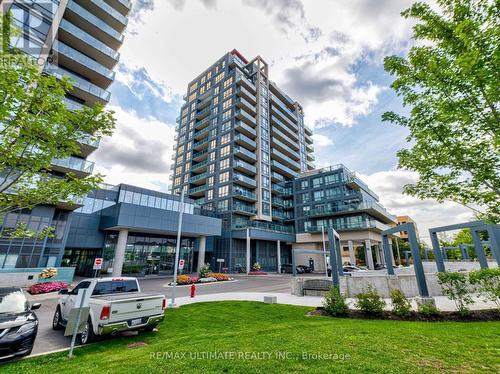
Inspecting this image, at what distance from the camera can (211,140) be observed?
53344mm

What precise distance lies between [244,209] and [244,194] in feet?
10.1

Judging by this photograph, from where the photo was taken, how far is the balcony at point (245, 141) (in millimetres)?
48875

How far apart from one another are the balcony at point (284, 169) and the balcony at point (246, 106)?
12.7 m

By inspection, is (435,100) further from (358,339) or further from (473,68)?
(358,339)

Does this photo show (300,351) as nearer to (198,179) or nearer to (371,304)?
(371,304)

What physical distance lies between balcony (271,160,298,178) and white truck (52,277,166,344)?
49306 mm

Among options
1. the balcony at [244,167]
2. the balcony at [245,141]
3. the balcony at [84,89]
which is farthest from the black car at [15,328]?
the balcony at [245,141]

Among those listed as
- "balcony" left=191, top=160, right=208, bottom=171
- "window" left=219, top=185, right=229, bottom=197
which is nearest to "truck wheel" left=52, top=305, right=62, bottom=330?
"window" left=219, top=185, right=229, bottom=197

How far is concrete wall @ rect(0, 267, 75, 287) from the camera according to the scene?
61.5 feet

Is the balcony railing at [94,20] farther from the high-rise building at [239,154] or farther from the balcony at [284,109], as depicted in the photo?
the balcony at [284,109]

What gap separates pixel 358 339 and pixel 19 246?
2973cm

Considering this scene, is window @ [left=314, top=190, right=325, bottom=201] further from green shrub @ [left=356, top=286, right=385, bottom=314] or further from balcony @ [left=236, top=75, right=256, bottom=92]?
green shrub @ [left=356, top=286, right=385, bottom=314]

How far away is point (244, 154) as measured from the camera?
48.8 metres

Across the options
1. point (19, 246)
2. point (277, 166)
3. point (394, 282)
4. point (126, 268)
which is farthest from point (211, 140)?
point (394, 282)
